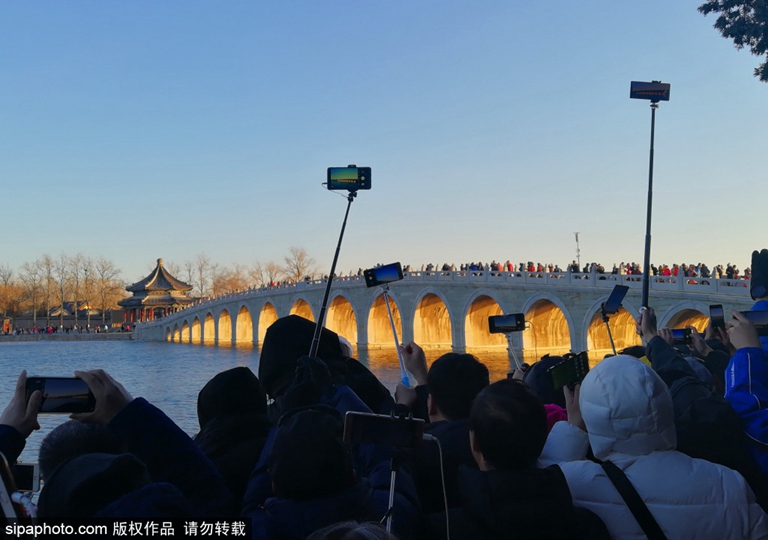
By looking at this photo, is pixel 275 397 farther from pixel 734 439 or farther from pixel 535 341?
pixel 535 341

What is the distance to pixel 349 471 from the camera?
206 centimetres

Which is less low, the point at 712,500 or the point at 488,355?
the point at 712,500

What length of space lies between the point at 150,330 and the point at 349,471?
68.0 meters

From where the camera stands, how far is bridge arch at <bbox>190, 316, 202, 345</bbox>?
6544 cm

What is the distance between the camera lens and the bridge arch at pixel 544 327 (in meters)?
29.3

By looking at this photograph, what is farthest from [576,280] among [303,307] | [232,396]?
[303,307]

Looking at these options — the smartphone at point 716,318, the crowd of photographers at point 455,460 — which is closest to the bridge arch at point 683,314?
the smartphone at point 716,318

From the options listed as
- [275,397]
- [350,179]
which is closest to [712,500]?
[275,397]

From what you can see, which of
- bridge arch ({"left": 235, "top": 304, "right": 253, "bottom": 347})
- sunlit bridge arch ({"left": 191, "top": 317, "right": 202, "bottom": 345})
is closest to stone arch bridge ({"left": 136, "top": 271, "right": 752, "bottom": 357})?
bridge arch ({"left": 235, "top": 304, "right": 253, "bottom": 347})

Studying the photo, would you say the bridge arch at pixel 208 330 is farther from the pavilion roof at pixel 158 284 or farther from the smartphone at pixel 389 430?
the smartphone at pixel 389 430

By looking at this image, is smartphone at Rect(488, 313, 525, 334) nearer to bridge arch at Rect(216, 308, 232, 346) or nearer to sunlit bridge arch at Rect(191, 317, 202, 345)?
bridge arch at Rect(216, 308, 232, 346)

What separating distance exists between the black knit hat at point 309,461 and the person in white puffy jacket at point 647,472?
78cm

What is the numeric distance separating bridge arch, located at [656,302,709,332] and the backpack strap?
68.0 ft

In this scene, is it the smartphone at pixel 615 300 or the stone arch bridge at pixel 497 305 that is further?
the stone arch bridge at pixel 497 305
